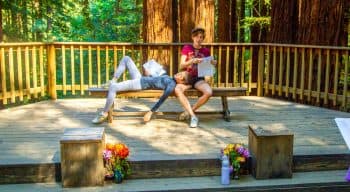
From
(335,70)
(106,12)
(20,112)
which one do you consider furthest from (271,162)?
(106,12)

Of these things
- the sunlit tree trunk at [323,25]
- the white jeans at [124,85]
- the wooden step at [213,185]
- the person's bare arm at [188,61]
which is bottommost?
the wooden step at [213,185]

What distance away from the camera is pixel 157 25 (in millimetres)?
8102

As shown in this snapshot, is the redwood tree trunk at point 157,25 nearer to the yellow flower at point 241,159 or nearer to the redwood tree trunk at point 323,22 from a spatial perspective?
the redwood tree trunk at point 323,22

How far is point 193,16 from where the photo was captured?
833 centimetres

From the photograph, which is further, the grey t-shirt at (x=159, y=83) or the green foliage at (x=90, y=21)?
the green foliage at (x=90, y=21)

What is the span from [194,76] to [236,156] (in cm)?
210

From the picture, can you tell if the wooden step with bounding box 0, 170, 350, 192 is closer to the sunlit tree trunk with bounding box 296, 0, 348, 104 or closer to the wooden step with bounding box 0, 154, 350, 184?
the wooden step with bounding box 0, 154, 350, 184

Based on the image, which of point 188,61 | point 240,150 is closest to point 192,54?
point 188,61

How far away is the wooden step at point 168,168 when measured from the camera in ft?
13.0

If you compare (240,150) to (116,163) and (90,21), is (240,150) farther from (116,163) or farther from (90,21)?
(90,21)

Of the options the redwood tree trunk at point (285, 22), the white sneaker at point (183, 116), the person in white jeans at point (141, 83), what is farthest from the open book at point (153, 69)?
the redwood tree trunk at point (285, 22)

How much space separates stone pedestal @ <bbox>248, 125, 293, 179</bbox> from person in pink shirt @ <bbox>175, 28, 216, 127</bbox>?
5.58ft

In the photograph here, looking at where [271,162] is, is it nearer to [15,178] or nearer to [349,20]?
[15,178]

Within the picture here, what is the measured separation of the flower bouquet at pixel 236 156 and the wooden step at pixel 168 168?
0.14 meters
